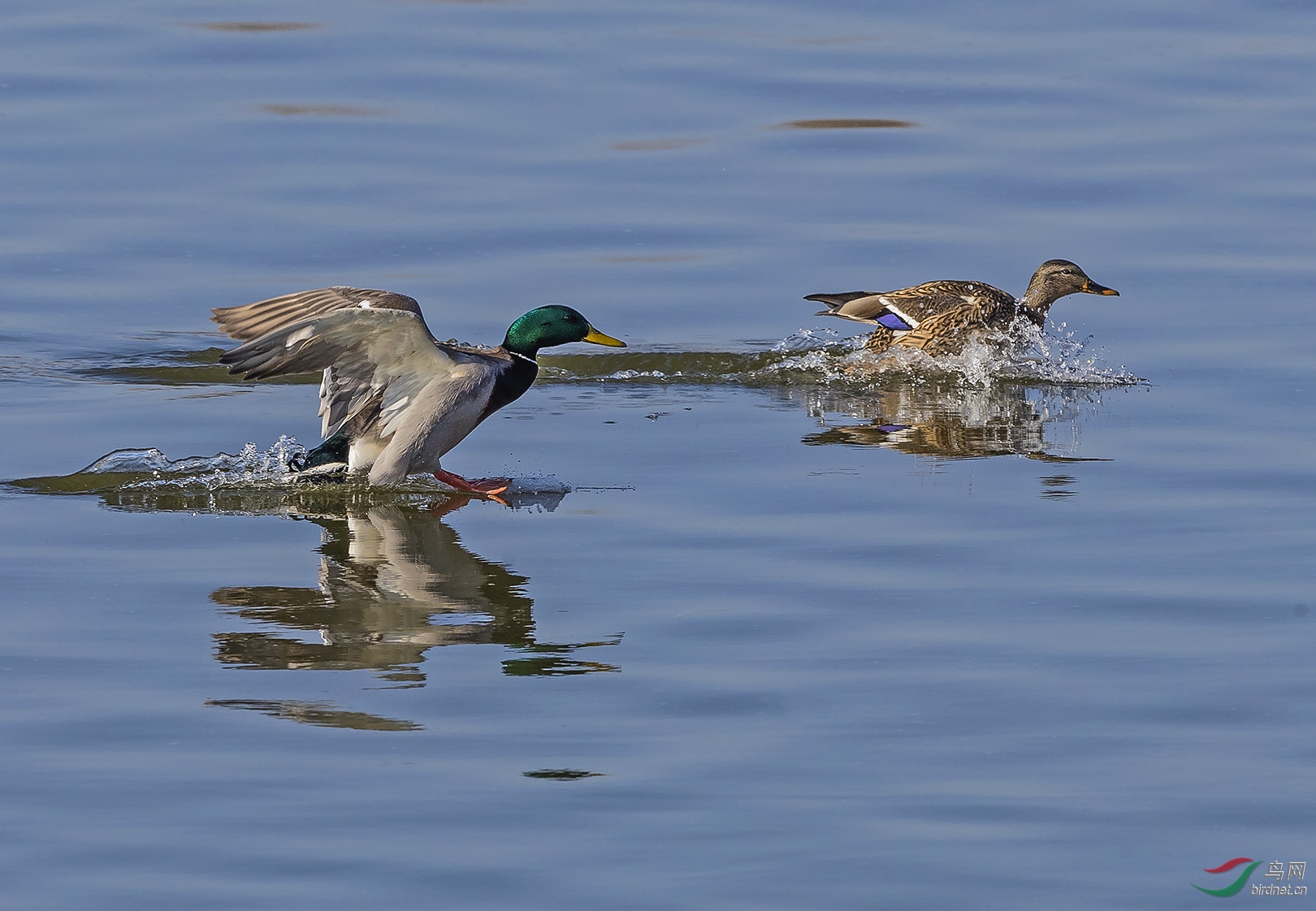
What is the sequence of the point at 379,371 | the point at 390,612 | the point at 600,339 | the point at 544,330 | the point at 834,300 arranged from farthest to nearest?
the point at 834,300 < the point at 600,339 < the point at 544,330 < the point at 379,371 < the point at 390,612

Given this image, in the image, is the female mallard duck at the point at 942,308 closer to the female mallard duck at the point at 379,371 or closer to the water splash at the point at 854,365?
the water splash at the point at 854,365

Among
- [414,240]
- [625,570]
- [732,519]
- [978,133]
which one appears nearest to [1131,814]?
[625,570]

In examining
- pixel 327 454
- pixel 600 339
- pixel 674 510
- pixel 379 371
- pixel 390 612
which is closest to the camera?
pixel 390 612

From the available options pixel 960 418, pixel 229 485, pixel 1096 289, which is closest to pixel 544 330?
pixel 229 485

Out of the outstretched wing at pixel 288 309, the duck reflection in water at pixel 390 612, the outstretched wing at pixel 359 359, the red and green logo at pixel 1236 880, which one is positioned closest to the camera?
the red and green logo at pixel 1236 880

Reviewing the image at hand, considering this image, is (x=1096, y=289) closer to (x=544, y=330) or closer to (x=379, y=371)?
(x=544, y=330)

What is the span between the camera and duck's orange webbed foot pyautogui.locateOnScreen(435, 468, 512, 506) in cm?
805

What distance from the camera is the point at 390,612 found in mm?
6453

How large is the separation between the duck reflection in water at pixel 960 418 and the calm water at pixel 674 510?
46 millimetres

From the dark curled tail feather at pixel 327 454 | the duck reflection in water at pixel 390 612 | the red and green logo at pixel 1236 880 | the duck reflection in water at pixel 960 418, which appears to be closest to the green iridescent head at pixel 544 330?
the dark curled tail feather at pixel 327 454

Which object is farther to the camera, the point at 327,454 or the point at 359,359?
the point at 327,454

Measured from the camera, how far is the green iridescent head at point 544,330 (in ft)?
29.2

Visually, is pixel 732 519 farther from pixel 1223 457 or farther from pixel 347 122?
pixel 347 122

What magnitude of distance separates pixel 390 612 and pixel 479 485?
180 centimetres
